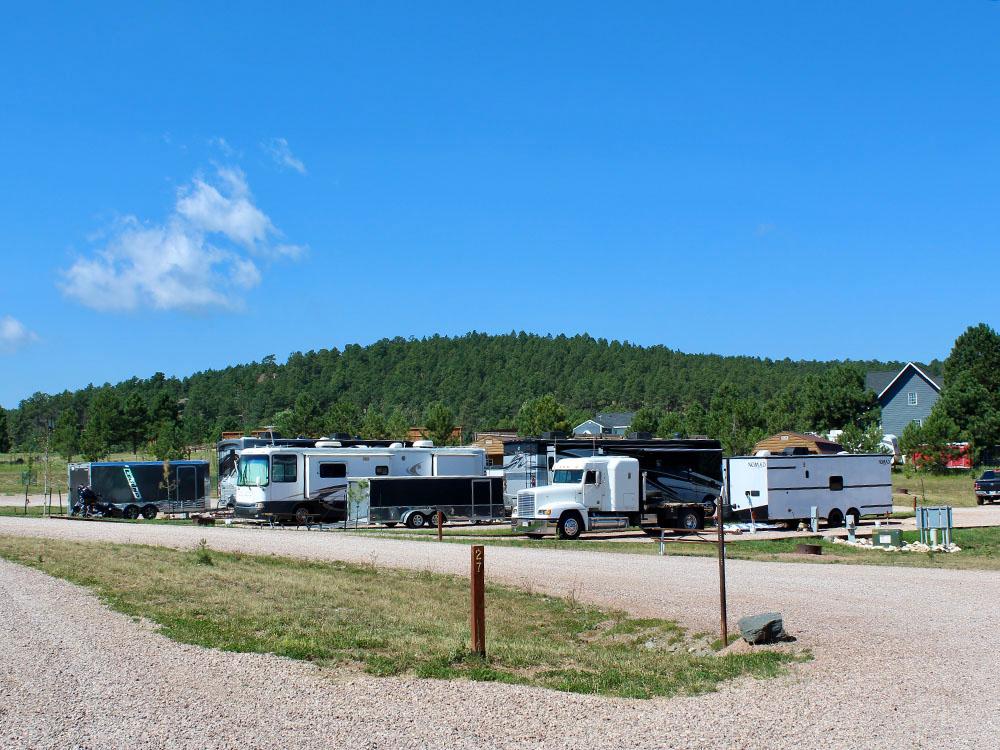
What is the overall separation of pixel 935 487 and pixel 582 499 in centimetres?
3575

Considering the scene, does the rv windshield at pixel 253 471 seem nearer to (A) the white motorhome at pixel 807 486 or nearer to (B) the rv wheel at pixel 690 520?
(B) the rv wheel at pixel 690 520

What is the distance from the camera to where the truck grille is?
3186cm

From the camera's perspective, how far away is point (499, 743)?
23.4 ft

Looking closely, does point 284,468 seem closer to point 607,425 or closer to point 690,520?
point 690,520

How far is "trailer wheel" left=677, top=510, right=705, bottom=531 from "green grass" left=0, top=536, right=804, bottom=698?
50.6ft

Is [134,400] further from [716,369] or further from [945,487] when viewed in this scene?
[716,369]

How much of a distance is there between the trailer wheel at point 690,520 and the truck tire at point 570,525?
376 centimetres

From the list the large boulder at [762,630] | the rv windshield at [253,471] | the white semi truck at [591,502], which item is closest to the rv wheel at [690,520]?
the white semi truck at [591,502]

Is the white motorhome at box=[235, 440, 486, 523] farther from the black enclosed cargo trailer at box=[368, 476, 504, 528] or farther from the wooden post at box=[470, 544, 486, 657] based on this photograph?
the wooden post at box=[470, 544, 486, 657]

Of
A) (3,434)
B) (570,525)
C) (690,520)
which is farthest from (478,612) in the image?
(3,434)

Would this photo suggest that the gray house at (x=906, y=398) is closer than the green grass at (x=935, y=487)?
No

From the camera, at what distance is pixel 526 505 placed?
32.1 meters

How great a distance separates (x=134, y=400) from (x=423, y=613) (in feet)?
285

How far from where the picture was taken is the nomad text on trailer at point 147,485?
4306cm
